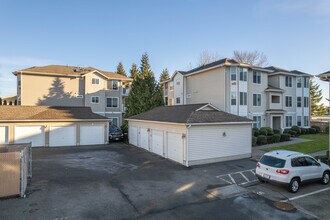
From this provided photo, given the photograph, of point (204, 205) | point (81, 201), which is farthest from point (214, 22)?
point (81, 201)

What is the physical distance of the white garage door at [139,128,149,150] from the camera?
21841 mm

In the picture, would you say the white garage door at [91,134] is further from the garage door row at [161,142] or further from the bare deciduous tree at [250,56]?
the bare deciduous tree at [250,56]

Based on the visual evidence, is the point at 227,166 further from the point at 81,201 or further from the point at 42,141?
the point at 42,141

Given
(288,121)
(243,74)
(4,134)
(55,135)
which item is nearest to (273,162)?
(243,74)

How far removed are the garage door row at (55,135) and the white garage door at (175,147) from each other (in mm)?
11250

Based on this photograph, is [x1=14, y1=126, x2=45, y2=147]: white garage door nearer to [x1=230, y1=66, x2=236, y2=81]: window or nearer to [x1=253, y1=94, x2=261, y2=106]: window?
[x1=230, y1=66, x2=236, y2=81]: window

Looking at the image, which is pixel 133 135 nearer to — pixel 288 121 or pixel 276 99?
pixel 276 99

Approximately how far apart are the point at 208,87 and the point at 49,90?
2427 centimetres

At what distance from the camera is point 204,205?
9.06 meters

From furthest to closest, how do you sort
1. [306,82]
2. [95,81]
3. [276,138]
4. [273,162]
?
1. [95,81]
2. [306,82]
3. [276,138]
4. [273,162]

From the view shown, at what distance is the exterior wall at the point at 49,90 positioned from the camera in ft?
109

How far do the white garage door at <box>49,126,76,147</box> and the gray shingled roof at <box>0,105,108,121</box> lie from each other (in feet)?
3.75

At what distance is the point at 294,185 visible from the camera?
1037cm

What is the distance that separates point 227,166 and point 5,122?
21.8 m
